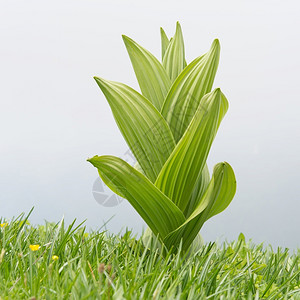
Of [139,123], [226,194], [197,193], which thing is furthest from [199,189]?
[139,123]

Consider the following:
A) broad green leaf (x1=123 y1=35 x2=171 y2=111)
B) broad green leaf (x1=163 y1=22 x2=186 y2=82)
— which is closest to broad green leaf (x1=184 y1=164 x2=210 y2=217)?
broad green leaf (x1=123 y1=35 x2=171 y2=111)

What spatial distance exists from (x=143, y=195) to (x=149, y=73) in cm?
63

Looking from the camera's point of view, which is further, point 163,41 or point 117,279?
point 163,41

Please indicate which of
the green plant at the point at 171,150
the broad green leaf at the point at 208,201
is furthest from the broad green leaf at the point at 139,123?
the broad green leaf at the point at 208,201

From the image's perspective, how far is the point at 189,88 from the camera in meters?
1.83

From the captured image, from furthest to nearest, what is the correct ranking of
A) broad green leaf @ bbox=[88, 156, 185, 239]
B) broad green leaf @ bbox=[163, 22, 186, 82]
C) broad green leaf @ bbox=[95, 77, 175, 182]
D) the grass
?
broad green leaf @ bbox=[163, 22, 186, 82] → broad green leaf @ bbox=[95, 77, 175, 182] → broad green leaf @ bbox=[88, 156, 185, 239] → the grass

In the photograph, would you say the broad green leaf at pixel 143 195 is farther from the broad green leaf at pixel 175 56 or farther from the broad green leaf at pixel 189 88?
the broad green leaf at pixel 175 56

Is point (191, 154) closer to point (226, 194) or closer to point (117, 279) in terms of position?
point (226, 194)

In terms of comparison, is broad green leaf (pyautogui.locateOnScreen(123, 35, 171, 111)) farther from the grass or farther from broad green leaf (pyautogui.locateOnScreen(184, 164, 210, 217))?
the grass

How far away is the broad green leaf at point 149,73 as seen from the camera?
191cm

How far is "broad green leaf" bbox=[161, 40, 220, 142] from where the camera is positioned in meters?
1.82

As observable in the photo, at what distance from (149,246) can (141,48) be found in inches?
38.7

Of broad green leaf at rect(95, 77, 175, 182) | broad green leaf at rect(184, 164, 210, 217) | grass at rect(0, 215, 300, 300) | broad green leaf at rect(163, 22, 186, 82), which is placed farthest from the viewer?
broad green leaf at rect(163, 22, 186, 82)

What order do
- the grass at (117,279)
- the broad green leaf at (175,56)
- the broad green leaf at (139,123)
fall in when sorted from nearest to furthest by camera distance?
the grass at (117,279)
the broad green leaf at (139,123)
the broad green leaf at (175,56)
